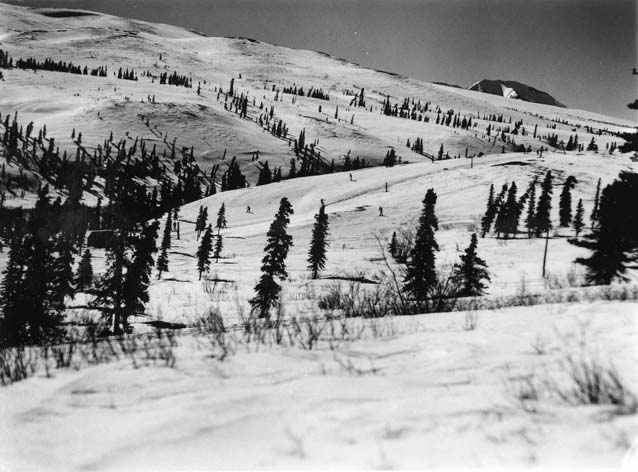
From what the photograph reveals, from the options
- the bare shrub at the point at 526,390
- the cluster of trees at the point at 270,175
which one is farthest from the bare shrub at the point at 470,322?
the cluster of trees at the point at 270,175

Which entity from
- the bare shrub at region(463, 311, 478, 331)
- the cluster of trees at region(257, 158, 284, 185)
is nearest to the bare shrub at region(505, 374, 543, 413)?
the bare shrub at region(463, 311, 478, 331)

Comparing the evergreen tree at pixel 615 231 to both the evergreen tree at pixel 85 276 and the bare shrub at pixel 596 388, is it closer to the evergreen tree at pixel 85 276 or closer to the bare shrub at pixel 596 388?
the bare shrub at pixel 596 388

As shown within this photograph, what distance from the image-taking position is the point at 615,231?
71.6 feet

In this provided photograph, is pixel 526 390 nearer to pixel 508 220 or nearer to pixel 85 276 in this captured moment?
pixel 85 276

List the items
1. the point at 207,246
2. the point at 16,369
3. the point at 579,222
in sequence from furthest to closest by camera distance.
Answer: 1. the point at 579,222
2. the point at 207,246
3. the point at 16,369

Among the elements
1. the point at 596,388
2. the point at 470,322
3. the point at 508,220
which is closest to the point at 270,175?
the point at 508,220

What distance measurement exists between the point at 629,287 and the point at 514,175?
367 ft

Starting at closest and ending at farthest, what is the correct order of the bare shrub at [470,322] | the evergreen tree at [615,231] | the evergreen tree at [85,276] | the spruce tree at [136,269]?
the bare shrub at [470,322] < the evergreen tree at [615,231] < the spruce tree at [136,269] < the evergreen tree at [85,276]

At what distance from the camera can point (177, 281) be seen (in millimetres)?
53906

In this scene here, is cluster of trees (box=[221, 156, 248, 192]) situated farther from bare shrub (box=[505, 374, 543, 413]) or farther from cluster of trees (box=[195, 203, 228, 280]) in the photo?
bare shrub (box=[505, 374, 543, 413])

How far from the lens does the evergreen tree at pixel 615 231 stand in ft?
61.4

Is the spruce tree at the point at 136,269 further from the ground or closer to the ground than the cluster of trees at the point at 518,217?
closer to the ground

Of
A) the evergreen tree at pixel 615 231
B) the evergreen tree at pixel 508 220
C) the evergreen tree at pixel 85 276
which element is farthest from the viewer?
the evergreen tree at pixel 508 220

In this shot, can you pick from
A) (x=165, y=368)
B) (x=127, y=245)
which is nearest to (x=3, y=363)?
(x=165, y=368)
